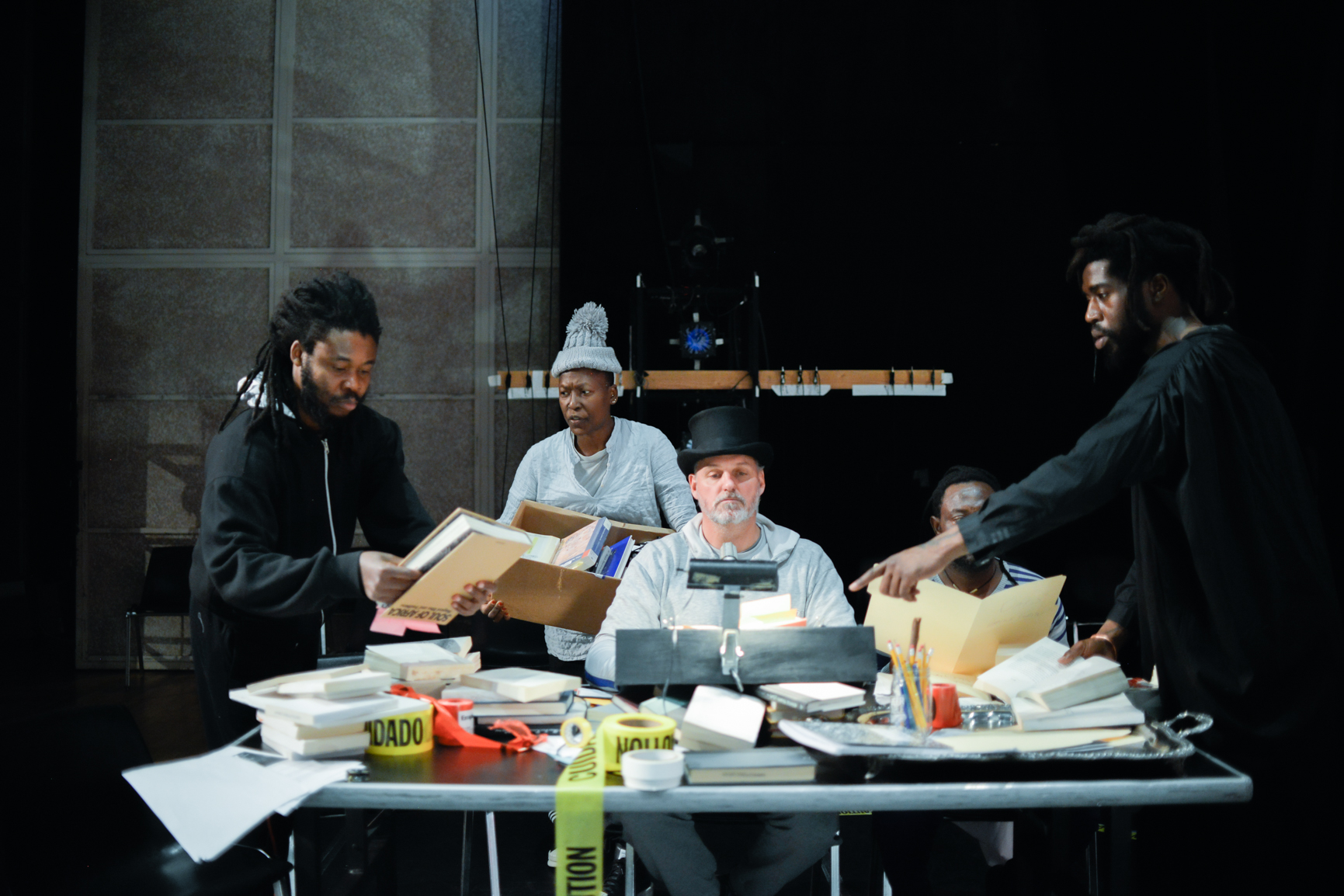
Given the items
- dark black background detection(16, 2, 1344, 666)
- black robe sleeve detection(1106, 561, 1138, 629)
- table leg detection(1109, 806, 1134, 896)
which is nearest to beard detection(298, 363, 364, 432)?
table leg detection(1109, 806, 1134, 896)

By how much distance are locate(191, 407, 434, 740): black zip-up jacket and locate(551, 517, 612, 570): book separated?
61 cm

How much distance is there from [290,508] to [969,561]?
1.82 metres

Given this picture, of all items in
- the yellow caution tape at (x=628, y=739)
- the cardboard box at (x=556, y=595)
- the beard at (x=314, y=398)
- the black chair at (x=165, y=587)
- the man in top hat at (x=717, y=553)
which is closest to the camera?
the yellow caution tape at (x=628, y=739)

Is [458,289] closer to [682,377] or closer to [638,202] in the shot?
[638,202]

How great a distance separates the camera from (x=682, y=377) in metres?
4.39

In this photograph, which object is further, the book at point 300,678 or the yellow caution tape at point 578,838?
the book at point 300,678

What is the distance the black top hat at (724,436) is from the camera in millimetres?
2475

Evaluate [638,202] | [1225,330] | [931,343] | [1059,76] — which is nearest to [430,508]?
[638,202]

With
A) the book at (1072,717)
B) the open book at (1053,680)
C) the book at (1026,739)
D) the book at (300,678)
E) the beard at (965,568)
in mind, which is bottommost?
the book at (1026,739)

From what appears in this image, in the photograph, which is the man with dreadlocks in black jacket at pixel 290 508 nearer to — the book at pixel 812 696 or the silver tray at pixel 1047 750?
the book at pixel 812 696

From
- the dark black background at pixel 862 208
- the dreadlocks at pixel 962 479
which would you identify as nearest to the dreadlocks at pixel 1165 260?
the dreadlocks at pixel 962 479

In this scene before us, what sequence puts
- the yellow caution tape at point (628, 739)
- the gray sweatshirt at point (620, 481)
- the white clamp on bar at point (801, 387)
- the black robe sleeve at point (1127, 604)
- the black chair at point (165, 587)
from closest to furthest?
the yellow caution tape at point (628, 739) < the black robe sleeve at point (1127, 604) < the gray sweatshirt at point (620, 481) < the white clamp on bar at point (801, 387) < the black chair at point (165, 587)

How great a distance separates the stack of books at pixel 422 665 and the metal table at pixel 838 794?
1.09ft

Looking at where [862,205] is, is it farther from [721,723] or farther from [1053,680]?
[721,723]
